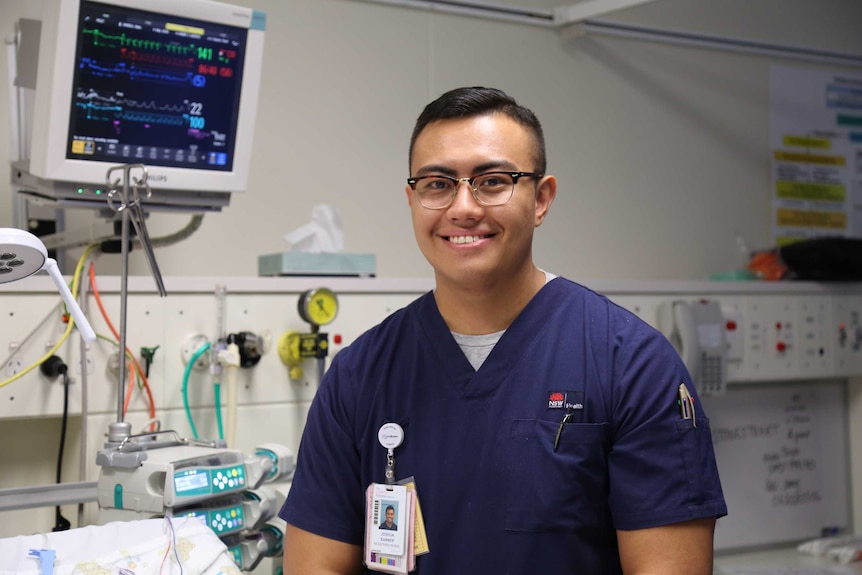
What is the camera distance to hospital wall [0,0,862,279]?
2787 mm

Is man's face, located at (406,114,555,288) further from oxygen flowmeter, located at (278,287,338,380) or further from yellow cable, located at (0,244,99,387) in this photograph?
yellow cable, located at (0,244,99,387)

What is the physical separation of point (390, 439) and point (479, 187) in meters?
0.41

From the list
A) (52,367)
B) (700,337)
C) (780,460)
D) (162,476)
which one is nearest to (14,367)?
(52,367)

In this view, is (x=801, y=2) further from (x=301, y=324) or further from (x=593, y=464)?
(x=593, y=464)

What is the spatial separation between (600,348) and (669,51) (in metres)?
2.24

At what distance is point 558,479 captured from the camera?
143 centimetres

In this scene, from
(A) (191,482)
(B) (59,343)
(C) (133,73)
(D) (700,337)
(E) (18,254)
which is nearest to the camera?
(E) (18,254)

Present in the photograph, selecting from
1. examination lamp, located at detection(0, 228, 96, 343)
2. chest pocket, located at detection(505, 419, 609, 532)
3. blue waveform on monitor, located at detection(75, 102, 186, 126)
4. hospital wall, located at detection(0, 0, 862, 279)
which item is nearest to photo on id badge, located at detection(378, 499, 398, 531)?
chest pocket, located at detection(505, 419, 609, 532)

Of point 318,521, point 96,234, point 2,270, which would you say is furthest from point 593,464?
point 96,234

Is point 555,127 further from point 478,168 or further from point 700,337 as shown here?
point 478,168

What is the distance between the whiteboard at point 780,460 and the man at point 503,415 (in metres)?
1.67

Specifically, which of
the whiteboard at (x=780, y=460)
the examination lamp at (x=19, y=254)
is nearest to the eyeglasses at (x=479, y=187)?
the examination lamp at (x=19, y=254)

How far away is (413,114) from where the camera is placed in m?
3.01

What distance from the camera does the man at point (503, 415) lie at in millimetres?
1416
